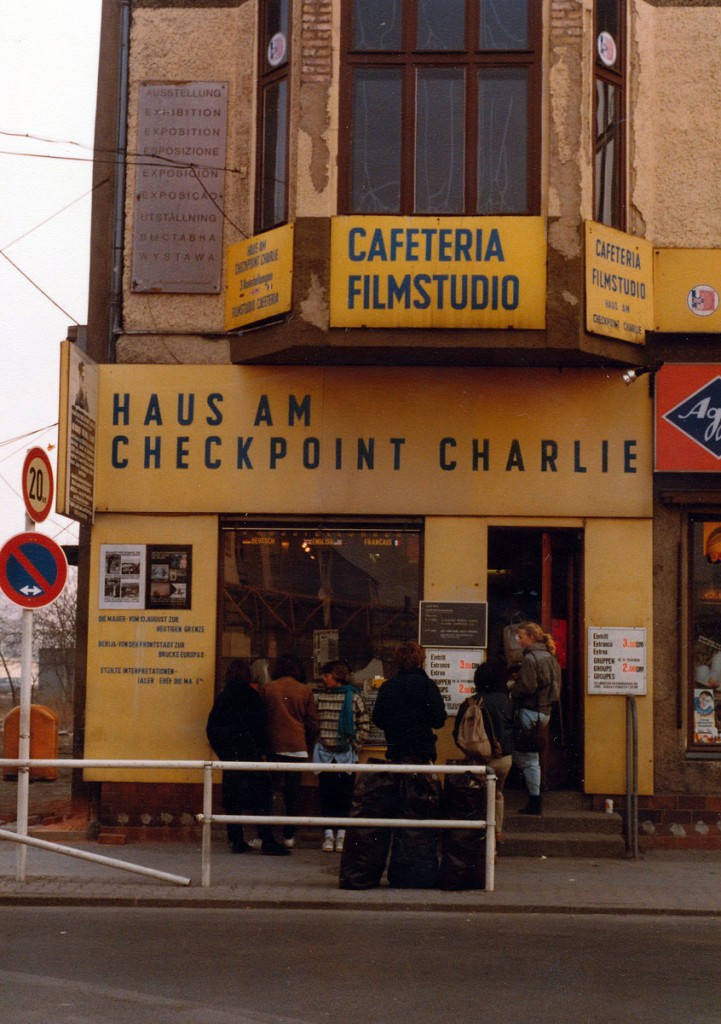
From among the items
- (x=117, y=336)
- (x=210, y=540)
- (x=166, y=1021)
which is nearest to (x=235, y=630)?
(x=210, y=540)

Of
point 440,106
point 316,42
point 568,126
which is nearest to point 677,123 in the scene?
point 568,126

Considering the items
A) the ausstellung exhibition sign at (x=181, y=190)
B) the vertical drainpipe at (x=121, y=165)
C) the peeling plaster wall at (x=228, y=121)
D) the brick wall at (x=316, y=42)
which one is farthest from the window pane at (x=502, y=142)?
the vertical drainpipe at (x=121, y=165)

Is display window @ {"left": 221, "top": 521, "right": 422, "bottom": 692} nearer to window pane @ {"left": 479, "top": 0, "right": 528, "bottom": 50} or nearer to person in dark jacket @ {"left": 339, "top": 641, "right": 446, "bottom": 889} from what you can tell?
person in dark jacket @ {"left": 339, "top": 641, "right": 446, "bottom": 889}

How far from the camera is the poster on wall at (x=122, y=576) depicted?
1309 centimetres

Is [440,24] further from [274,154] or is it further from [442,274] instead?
[442,274]

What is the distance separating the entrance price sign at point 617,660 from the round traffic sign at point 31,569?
4.96m

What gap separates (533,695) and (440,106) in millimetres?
5405

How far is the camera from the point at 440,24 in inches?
502

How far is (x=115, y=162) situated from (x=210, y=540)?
12.7ft

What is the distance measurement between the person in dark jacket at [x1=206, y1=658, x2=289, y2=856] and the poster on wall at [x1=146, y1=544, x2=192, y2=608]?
4.25ft

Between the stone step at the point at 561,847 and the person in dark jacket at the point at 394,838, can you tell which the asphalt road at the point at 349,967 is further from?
the stone step at the point at 561,847

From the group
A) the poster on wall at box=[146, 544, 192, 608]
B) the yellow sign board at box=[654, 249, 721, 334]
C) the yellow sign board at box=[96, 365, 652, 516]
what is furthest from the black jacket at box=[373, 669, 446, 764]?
the yellow sign board at box=[654, 249, 721, 334]

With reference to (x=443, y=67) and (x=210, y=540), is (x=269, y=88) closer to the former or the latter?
(x=443, y=67)

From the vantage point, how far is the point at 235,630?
517 inches
